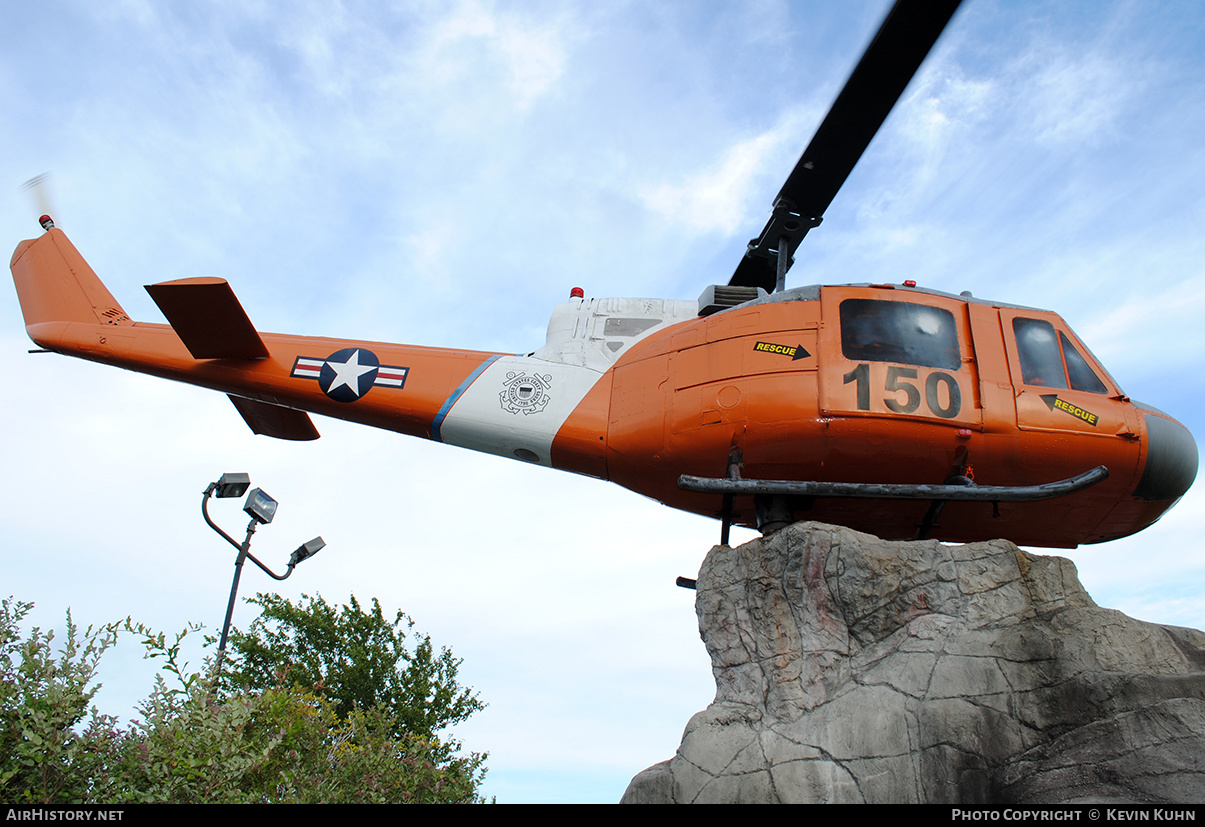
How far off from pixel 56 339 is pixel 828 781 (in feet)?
32.5

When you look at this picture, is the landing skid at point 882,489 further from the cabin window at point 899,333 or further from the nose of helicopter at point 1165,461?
the cabin window at point 899,333

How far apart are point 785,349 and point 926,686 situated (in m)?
3.08

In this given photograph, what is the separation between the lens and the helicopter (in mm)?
6852

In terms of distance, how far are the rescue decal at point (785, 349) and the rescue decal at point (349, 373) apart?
3.79 meters

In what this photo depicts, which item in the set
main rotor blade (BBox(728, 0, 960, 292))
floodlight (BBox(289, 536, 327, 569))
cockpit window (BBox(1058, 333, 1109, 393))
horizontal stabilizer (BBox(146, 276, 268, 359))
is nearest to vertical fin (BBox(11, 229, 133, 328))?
horizontal stabilizer (BBox(146, 276, 268, 359))

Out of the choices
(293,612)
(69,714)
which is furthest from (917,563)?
(293,612)

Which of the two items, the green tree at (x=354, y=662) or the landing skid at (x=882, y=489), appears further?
the green tree at (x=354, y=662)

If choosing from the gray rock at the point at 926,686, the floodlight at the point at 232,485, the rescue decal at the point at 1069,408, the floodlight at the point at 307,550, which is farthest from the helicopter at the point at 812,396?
the floodlight at the point at 307,550

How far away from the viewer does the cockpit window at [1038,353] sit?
280 inches

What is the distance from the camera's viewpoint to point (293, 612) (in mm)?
18859

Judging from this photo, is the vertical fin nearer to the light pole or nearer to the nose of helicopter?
the light pole

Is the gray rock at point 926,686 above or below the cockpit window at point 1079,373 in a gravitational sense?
below

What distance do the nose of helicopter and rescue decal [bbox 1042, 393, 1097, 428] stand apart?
1.89 ft
